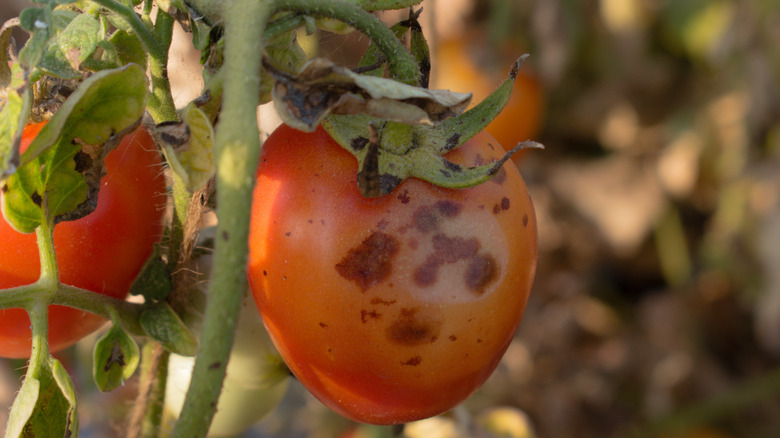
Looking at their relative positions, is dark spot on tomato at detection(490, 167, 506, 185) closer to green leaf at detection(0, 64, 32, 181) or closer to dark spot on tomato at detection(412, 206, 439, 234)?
dark spot on tomato at detection(412, 206, 439, 234)

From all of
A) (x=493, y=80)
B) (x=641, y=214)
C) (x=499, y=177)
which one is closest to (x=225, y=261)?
(x=499, y=177)

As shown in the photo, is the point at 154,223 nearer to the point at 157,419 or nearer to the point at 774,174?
the point at 157,419

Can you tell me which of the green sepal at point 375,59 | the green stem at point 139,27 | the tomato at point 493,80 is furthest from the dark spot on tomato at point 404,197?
the tomato at point 493,80

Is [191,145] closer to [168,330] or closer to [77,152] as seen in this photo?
[77,152]

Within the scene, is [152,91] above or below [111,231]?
above

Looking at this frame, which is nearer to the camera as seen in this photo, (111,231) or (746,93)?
(111,231)

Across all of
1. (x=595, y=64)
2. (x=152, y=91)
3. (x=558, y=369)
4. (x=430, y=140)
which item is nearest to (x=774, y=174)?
(x=595, y=64)
